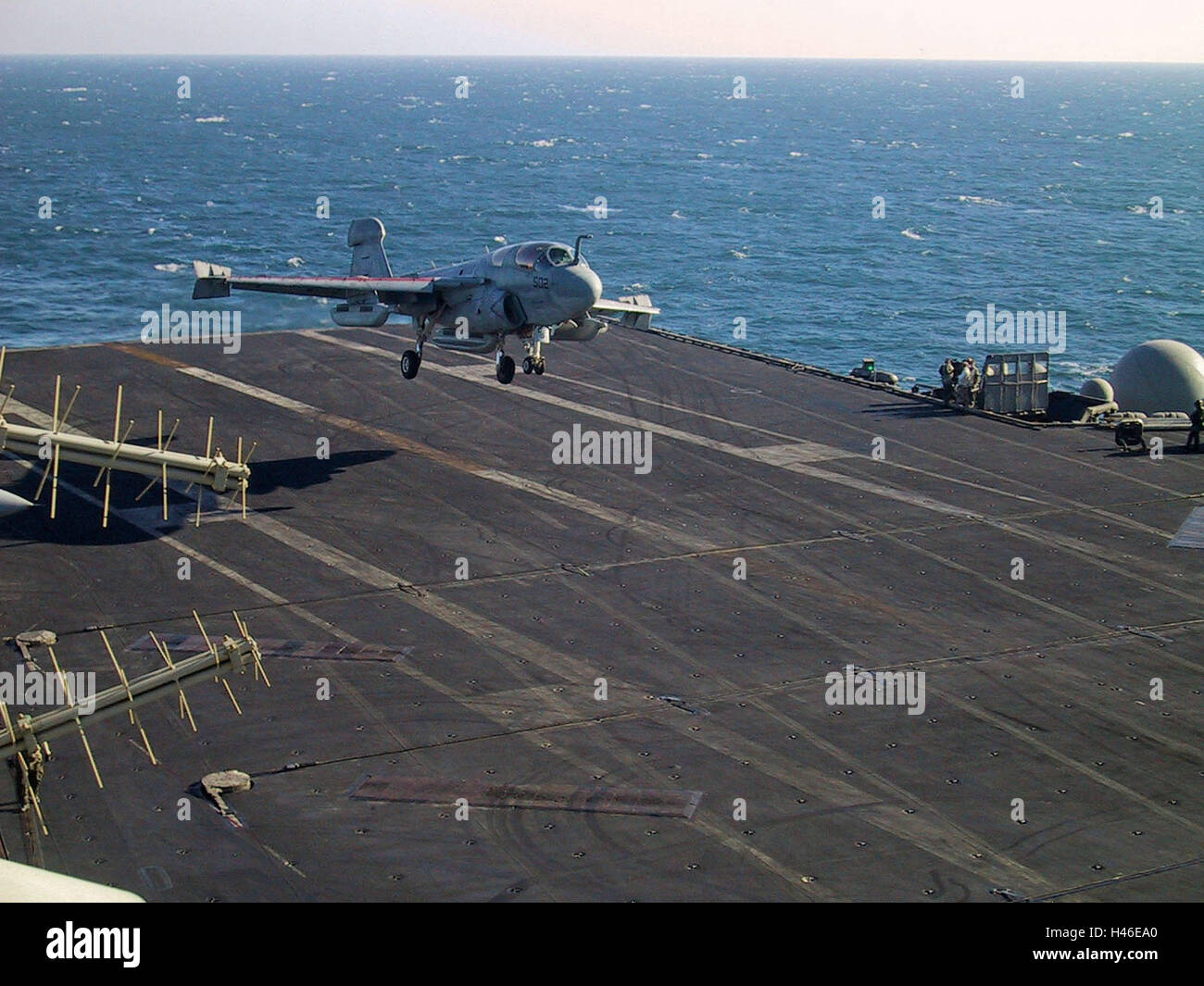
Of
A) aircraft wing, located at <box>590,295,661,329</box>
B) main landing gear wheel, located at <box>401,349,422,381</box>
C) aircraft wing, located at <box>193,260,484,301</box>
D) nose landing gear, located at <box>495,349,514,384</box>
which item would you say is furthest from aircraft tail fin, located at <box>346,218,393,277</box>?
→ aircraft wing, located at <box>590,295,661,329</box>

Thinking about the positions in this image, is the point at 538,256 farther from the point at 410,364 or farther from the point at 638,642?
the point at 638,642

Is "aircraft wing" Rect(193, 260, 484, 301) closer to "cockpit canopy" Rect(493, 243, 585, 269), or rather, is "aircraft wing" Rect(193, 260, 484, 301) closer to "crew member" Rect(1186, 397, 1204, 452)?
"cockpit canopy" Rect(493, 243, 585, 269)

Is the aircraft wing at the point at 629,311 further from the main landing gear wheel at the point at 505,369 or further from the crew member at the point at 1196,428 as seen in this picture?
the crew member at the point at 1196,428

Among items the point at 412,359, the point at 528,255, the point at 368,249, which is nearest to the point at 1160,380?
the point at 528,255
